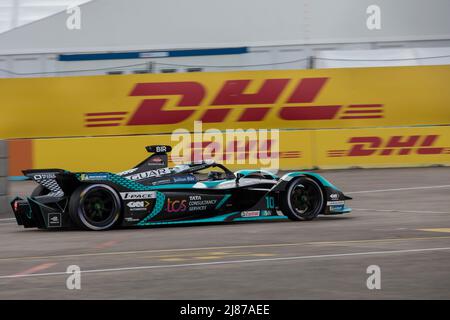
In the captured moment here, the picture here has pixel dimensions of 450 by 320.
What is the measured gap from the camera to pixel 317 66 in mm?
26359

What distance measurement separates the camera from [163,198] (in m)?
13.2

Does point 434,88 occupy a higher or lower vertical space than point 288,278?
higher

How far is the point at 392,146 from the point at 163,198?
12695 mm

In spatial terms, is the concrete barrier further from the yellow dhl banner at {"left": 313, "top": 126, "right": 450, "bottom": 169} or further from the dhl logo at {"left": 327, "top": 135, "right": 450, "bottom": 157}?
the dhl logo at {"left": 327, "top": 135, "right": 450, "bottom": 157}

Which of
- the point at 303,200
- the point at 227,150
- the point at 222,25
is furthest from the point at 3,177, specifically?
the point at 222,25

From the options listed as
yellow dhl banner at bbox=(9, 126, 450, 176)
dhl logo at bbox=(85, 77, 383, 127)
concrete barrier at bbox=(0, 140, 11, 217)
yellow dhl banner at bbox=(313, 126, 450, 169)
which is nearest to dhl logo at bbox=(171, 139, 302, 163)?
yellow dhl banner at bbox=(9, 126, 450, 176)

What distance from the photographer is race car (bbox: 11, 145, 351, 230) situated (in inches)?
511

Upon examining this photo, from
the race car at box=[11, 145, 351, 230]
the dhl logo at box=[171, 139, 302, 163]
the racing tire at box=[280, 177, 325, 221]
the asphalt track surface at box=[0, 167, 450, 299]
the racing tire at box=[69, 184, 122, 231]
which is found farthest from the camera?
the dhl logo at box=[171, 139, 302, 163]

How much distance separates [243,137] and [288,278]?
15166 millimetres

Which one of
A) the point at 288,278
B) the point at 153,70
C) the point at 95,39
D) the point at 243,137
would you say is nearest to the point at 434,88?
the point at 243,137

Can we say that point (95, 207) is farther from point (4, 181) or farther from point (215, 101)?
point (215, 101)

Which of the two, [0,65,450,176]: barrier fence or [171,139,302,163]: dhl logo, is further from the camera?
[0,65,450,176]: barrier fence

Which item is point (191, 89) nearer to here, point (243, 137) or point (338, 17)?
point (243, 137)

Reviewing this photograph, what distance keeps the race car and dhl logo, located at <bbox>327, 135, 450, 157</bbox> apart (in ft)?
35.4
